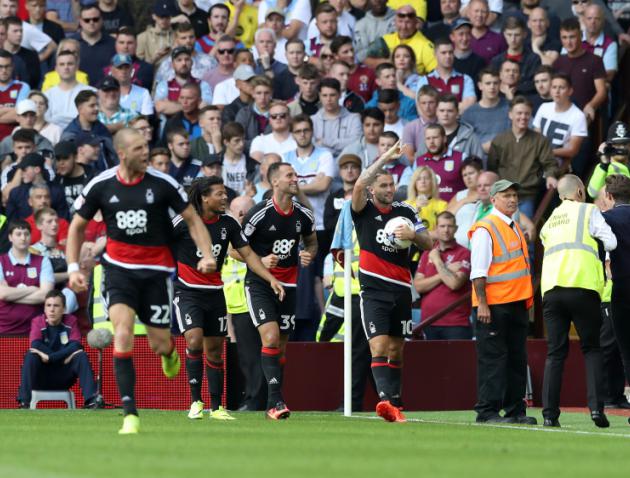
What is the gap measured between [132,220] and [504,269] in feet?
12.3

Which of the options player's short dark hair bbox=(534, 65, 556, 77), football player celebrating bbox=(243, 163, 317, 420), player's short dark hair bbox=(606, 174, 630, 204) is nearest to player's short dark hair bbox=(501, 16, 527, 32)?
player's short dark hair bbox=(534, 65, 556, 77)

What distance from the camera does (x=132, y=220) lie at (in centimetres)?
1180

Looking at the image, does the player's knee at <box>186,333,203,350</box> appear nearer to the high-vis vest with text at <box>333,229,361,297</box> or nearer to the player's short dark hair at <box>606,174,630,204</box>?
the high-vis vest with text at <box>333,229,361,297</box>

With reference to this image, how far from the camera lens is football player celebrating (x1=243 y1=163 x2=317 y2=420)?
1442cm

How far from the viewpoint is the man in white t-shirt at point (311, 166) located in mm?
19141

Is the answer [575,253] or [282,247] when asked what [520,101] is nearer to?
[282,247]

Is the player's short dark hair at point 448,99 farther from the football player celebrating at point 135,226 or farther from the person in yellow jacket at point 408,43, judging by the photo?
the football player celebrating at point 135,226

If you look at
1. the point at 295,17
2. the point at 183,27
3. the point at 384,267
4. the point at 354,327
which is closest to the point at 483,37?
the point at 295,17

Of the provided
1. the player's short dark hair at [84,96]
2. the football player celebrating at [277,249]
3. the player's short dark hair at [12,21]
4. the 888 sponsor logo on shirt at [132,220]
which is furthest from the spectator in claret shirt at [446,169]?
the 888 sponsor logo on shirt at [132,220]

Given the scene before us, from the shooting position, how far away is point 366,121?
19469 mm

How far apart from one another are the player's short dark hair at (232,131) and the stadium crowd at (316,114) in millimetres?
28

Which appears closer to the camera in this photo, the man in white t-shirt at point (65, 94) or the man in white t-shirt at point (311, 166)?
the man in white t-shirt at point (311, 166)

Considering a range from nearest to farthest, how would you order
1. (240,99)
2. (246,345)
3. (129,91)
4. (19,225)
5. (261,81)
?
Result: (246,345) < (19,225) < (261,81) < (240,99) < (129,91)

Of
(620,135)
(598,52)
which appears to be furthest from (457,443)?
(598,52)
